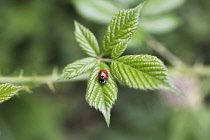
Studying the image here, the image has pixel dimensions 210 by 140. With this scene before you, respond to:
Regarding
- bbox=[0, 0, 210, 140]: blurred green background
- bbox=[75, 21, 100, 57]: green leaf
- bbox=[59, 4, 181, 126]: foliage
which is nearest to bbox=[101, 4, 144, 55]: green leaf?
bbox=[59, 4, 181, 126]: foliage

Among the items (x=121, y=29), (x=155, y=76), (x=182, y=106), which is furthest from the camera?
(x=182, y=106)

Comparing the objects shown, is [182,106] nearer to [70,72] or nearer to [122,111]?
[122,111]

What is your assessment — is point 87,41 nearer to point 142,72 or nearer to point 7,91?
point 142,72

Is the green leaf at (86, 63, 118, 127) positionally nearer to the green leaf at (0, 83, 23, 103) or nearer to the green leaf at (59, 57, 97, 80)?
the green leaf at (59, 57, 97, 80)

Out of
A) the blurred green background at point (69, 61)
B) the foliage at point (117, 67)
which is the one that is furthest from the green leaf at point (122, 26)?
the blurred green background at point (69, 61)

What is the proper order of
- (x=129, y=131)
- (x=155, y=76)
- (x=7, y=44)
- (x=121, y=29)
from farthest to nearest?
1. (x=129, y=131)
2. (x=7, y=44)
3. (x=121, y=29)
4. (x=155, y=76)

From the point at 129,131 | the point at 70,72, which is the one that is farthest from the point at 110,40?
the point at 129,131
